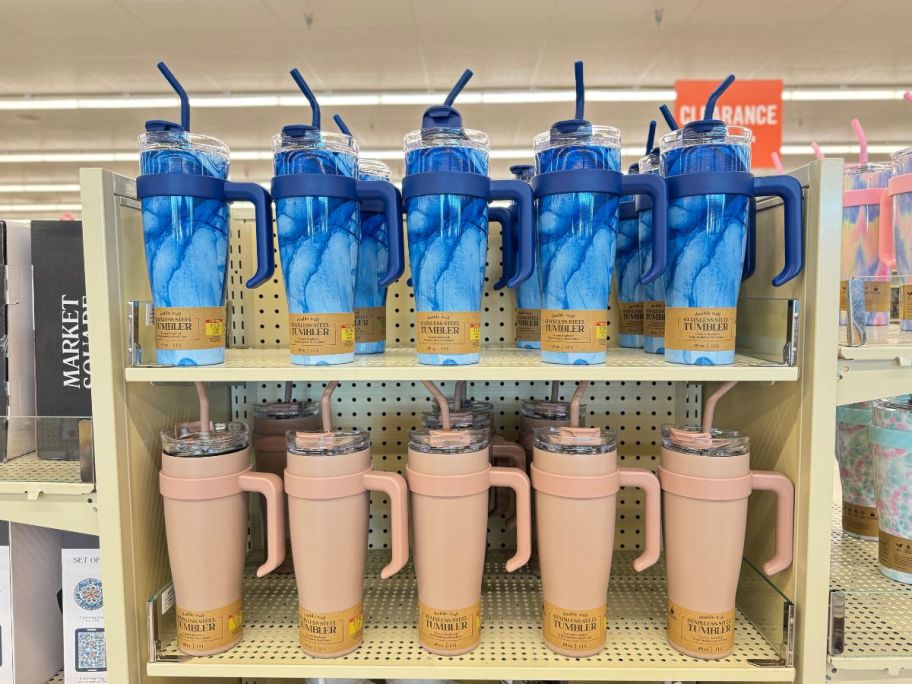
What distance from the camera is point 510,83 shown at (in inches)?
213

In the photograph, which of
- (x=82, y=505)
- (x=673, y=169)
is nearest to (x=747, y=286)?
(x=673, y=169)

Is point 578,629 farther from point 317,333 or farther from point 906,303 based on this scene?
point 906,303

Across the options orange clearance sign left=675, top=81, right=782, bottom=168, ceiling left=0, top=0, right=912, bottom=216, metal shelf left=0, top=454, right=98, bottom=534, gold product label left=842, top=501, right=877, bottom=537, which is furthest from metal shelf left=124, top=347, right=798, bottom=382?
ceiling left=0, top=0, right=912, bottom=216

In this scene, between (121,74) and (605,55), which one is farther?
(121,74)

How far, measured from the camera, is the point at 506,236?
3.86 feet

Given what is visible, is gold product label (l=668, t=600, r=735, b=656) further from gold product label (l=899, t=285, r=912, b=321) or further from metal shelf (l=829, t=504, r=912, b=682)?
gold product label (l=899, t=285, r=912, b=321)

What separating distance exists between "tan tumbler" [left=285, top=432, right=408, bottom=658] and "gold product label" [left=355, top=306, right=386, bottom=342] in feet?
0.62

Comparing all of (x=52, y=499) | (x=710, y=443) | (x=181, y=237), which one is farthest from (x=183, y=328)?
(x=710, y=443)

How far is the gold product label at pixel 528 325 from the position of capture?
3.81 feet

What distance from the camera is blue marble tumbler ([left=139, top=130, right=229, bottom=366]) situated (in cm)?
92

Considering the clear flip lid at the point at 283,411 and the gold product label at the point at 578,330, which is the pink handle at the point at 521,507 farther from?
the clear flip lid at the point at 283,411

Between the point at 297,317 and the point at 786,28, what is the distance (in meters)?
4.91

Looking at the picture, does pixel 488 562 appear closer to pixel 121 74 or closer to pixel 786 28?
pixel 786 28

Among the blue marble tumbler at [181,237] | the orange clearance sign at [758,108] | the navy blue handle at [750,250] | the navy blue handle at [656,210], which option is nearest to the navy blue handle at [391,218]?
the blue marble tumbler at [181,237]
